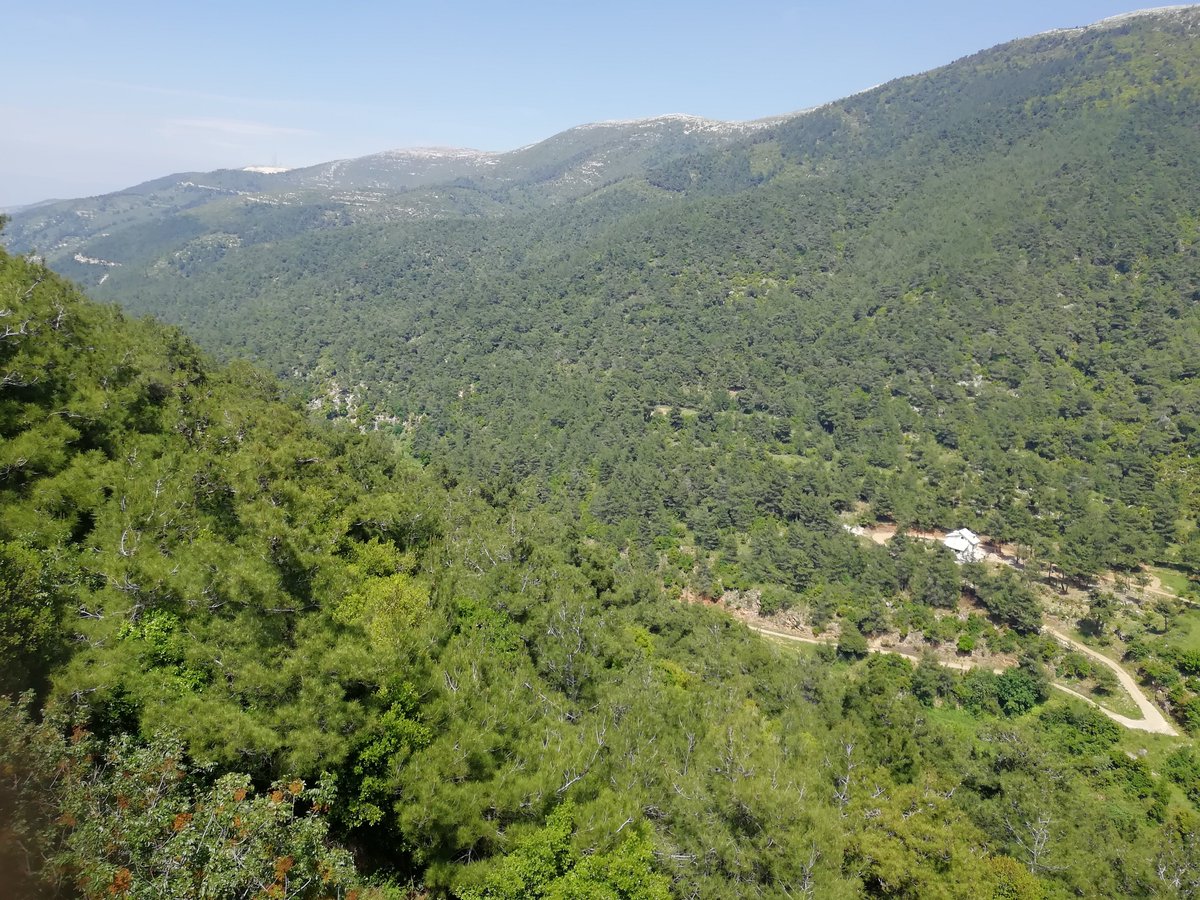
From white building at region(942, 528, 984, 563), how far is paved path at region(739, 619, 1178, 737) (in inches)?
503

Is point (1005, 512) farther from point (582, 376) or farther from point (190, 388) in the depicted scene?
point (190, 388)

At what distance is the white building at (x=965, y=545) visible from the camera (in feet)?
275

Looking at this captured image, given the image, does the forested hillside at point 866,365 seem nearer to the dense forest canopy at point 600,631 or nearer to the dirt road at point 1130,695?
the dense forest canopy at point 600,631

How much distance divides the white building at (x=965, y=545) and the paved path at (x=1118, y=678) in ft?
41.9

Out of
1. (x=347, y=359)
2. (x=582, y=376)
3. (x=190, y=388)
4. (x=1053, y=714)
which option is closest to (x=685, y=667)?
(x=1053, y=714)

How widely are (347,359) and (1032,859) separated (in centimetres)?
17444

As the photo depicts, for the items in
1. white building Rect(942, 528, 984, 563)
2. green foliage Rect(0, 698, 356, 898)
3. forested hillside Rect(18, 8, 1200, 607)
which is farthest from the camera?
forested hillside Rect(18, 8, 1200, 607)

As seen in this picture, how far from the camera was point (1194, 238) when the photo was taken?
5256 inches

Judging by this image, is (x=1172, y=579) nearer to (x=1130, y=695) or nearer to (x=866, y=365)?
(x=1130, y=695)

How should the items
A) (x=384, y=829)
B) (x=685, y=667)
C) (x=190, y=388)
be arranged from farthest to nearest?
(x=190, y=388)
(x=685, y=667)
(x=384, y=829)

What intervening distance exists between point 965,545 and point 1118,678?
23.8 metres

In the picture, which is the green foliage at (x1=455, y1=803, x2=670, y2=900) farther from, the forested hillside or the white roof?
the white roof

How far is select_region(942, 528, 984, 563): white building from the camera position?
83.7 meters

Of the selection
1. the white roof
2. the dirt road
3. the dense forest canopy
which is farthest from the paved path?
the white roof
